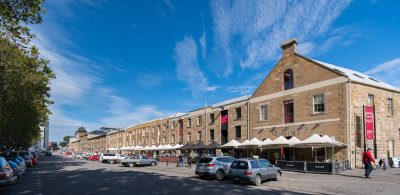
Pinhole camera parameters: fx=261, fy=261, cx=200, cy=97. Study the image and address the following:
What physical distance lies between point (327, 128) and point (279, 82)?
7.78 m

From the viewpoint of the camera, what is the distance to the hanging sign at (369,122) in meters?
21.4

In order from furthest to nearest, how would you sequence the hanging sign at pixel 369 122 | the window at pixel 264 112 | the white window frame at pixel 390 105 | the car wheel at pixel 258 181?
the window at pixel 264 112 → the white window frame at pixel 390 105 → the hanging sign at pixel 369 122 → the car wheel at pixel 258 181

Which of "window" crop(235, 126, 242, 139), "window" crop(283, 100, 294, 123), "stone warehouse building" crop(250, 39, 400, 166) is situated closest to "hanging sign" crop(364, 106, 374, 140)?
"stone warehouse building" crop(250, 39, 400, 166)

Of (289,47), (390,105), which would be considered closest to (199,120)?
(289,47)

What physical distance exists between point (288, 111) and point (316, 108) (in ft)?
10.7

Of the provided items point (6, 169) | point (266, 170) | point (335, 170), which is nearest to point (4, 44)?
point (6, 169)

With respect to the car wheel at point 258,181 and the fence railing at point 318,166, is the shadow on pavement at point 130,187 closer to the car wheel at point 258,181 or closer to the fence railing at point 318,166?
the car wheel at point 258,181

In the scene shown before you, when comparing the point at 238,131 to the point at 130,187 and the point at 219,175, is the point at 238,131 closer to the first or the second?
the point at 219,175

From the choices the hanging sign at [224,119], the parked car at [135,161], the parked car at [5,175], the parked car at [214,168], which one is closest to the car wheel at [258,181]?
the parked car at [214,168]

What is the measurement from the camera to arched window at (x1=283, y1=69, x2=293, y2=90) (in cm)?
2870

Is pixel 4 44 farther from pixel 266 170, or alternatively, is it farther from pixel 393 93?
pixel 393 93

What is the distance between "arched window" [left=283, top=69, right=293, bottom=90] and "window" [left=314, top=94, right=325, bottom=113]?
11.1 ft

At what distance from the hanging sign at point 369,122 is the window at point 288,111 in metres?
7.11

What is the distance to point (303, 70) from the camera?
89.6 ft
